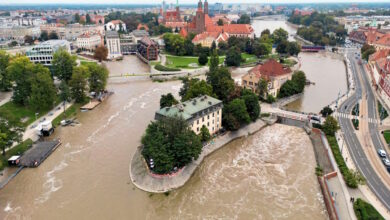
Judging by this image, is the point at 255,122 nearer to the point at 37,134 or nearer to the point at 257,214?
the point at 257,214

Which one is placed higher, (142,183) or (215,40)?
(215,40)

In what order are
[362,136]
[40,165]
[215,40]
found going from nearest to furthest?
[40,165]
[362,136]
[215,40]

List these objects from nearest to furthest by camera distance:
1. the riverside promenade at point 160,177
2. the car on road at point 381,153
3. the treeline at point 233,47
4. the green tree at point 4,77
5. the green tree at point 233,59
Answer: the riverside promenade at point 160,177, the car on road at point 381,153, the green tree at point 4,77, the green tree at point 233,59, the treeline at point 233,47

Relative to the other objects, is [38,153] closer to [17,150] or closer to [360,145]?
[17,150]

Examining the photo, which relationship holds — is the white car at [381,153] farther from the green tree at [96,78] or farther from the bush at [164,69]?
the bush at [164,69]

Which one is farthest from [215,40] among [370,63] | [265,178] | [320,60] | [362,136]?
[265,178]

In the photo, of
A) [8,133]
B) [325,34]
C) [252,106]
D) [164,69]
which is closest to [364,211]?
[252,106]

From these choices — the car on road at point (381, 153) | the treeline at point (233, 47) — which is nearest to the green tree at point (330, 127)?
the car on road at point (381, 153)
